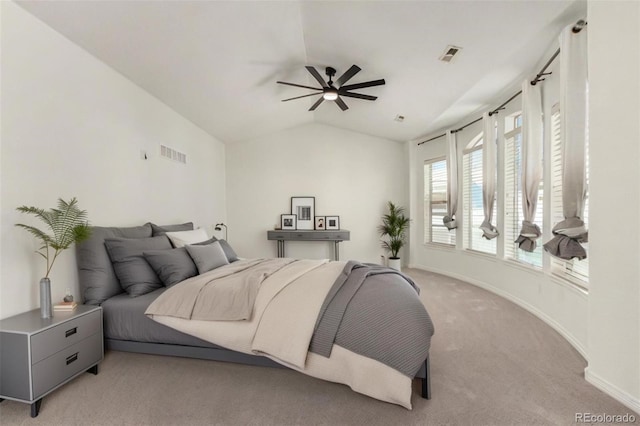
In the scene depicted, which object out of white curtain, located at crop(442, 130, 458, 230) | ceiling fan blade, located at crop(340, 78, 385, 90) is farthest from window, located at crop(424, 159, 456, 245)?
ceiling fan blade, located at crop(340, 78, 385, 90)

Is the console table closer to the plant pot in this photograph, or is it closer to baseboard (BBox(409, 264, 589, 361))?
the plant pot

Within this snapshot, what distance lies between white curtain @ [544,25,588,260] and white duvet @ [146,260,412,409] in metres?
1.86

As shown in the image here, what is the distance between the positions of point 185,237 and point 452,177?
428cm

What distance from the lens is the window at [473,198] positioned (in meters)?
4.80

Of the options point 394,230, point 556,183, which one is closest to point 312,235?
point 394,230

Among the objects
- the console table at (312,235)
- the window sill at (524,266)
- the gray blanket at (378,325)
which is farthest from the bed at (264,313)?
the console table at (312,235)

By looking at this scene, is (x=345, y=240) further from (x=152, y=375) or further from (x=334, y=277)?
(x=152, y=375)

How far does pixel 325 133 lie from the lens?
6.30m

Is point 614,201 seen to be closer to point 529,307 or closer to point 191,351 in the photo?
point 529,307

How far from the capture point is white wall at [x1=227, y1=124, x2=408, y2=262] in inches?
244

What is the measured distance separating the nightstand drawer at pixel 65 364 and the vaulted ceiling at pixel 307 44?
243 centimetres

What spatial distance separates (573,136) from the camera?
95.8 inches

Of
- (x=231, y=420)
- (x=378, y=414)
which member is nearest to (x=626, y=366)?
(x=378, y=414)

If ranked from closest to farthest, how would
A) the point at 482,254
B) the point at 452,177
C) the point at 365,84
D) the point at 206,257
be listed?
the point at 206,257
the point at 365,84
the point at 482,254
the point at 452,177
